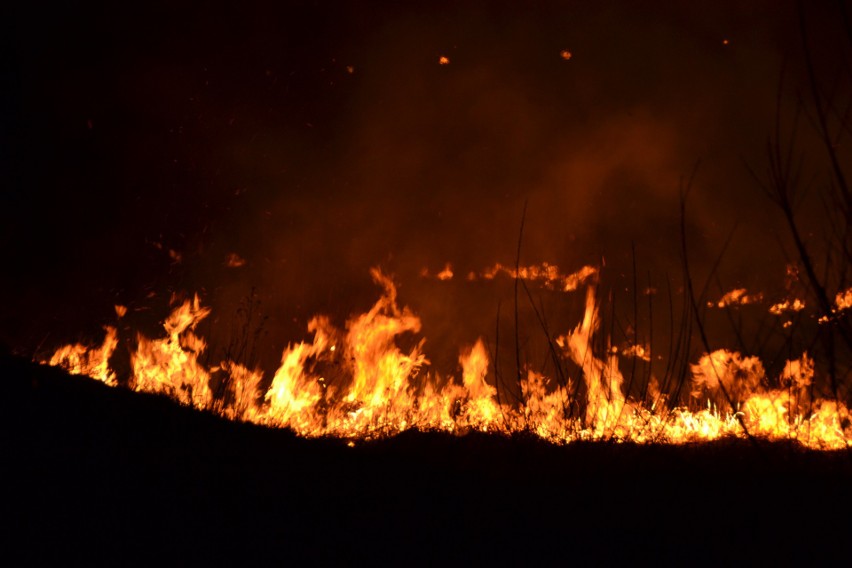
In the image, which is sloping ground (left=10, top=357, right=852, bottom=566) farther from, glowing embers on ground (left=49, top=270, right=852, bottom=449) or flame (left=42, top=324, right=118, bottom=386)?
flame (left=42, top=324, right=118, bottom=386)

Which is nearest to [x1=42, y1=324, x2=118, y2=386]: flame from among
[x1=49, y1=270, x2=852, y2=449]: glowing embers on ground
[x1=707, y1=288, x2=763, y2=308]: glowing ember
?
[x1=49, y1=270, x2=852, y2=449]: glowing embers on ground

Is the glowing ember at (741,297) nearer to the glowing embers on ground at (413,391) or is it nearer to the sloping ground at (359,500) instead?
the glowing embers on ground at (413,391)

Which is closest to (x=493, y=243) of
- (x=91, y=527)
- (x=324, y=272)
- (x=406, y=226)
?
(x=406, y=226)

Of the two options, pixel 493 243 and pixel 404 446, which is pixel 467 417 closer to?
pixel 404 446

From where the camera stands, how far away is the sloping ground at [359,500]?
8.81 feet

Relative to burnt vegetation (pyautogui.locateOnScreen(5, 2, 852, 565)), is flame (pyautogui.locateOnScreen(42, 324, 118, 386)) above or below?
above

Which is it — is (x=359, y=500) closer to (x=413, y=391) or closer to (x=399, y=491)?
(x=399, y=491)

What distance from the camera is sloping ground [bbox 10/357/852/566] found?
269 centimetres

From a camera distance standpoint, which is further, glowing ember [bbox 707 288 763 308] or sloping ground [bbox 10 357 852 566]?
glowing ember [bbox 707 288 763 308]

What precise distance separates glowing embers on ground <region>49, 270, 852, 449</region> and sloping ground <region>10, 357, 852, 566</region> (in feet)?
3.91

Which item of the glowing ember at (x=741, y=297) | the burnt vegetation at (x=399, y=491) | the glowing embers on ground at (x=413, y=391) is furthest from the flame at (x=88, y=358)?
the glowing ember at (x=741, y=297)

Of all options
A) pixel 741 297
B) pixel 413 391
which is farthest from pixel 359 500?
pixel 741 297

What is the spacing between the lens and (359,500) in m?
3.27

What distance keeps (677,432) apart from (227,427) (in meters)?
4.10
